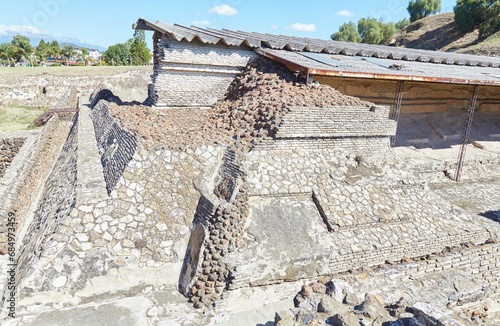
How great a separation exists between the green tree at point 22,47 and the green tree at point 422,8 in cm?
5682

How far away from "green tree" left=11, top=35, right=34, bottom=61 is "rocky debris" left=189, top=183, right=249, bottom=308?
52.9 m

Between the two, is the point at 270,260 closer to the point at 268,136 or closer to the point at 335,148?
the point at 268,136

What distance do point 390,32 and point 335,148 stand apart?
4814cm

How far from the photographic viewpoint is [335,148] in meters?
7.68

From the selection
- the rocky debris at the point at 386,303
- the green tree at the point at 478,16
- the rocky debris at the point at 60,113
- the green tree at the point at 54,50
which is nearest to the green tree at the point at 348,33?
the green tree at the point at 478,16

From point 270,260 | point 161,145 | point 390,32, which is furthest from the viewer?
point 390,32

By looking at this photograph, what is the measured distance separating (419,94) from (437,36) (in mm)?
37364

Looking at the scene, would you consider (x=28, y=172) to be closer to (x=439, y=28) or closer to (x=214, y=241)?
(x=214, y=241)

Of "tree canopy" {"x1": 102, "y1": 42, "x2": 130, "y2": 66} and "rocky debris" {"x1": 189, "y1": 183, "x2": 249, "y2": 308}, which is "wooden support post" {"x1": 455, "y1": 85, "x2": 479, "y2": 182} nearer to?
"rocky debris" {"x1": 189, "y1": 183, "x2": 249, "y2": 308}

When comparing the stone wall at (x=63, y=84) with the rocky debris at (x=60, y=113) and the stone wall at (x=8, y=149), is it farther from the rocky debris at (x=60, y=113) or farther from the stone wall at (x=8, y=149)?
the stone wall at (x=8, y=149)

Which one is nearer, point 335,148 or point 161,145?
point 161,145

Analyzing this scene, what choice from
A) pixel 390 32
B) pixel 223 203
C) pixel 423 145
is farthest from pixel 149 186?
pixel 390 32

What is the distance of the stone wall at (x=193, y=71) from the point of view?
9984mm

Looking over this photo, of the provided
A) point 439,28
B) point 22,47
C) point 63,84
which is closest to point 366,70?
point 63,84
